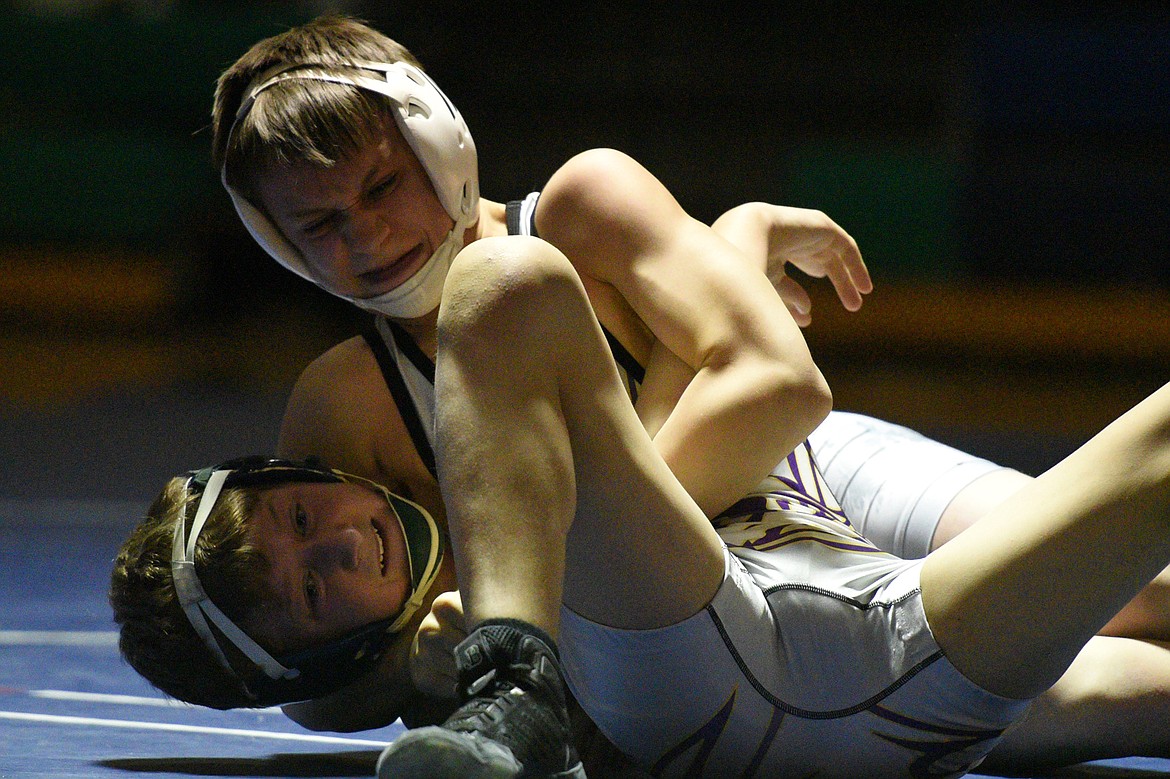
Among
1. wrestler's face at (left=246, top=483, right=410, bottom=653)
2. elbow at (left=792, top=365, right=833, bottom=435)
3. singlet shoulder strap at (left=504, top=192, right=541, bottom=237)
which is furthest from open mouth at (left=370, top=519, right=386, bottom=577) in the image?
elbow at (left=792, top=365, right=833, bottom=435)

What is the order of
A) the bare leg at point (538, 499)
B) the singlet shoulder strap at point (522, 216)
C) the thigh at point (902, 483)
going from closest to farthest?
the bare leg at point (538, 499) → the singlet shoulder strap at point (522, 216) → the thigh at point (902, 483)

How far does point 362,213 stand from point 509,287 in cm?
66

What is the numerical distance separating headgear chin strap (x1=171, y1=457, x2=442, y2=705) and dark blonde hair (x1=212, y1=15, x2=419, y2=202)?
1.40 ft

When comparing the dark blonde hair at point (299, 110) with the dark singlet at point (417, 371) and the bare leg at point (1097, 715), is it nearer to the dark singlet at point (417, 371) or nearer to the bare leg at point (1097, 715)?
the dark singlet at point (417, 371)

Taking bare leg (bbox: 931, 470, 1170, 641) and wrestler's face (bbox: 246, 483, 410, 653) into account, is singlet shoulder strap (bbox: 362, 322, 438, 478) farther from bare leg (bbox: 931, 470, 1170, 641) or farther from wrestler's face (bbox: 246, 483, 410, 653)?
bare leg (bbox: 931, 470, 1170, 641)

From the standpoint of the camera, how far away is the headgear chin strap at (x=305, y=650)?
2.03 m

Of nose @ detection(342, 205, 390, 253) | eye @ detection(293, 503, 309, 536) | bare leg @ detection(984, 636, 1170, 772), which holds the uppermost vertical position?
nose @ detection(342, 205, 390, 253)

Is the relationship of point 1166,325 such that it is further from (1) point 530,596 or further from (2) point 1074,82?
(1) point 530,596

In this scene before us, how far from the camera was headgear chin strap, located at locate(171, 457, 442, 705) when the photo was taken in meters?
2.03

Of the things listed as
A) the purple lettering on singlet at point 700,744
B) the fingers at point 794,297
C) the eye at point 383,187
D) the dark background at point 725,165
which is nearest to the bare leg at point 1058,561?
the purple lettering on singlet at point 700,744

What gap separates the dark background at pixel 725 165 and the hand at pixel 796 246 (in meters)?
4.89

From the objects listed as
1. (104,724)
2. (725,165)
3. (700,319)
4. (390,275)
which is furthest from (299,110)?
(725,165)

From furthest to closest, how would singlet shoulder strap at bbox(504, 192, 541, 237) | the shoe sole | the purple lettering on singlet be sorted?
1. singlet shoulder strap at bbox(504, 192, 541, 237)
2. the purple lettering on singlet
3. the shoe sole

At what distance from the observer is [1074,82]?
8.86 metres
